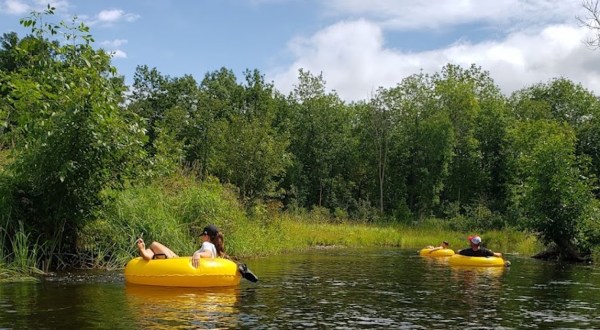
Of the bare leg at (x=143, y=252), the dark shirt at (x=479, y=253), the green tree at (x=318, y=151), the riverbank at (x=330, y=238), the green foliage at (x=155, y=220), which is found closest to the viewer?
the bare leg at (x=143, y=252)

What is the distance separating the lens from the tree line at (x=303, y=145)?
13359 mm

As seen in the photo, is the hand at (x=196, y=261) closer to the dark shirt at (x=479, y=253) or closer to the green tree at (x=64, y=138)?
the green tree at (x=64, y=138)

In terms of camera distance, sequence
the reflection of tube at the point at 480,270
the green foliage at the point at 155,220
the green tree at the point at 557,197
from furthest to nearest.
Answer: the green tree at the point at 557,197, the reflection of tube at the point at 480,270, the green foliage at the point at 155,220

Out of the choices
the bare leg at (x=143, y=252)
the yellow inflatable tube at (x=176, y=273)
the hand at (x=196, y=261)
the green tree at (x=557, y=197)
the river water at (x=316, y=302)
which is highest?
the green tree at (x=557, y=197)

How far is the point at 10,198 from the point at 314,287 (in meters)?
7.36

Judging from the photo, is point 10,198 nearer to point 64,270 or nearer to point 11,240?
point 11,240

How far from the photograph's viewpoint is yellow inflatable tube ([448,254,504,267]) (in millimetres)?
18891

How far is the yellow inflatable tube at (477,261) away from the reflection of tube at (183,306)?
31.9 feet

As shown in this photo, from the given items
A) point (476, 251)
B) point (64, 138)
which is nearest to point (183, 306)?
point (64, 138)

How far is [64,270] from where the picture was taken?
14031mm

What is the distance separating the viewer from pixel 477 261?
1900 cm

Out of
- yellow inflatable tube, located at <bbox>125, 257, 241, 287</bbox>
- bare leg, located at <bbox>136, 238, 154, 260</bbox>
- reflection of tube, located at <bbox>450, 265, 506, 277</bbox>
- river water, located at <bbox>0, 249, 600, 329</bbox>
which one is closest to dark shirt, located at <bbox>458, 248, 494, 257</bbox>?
reflection of tube, located at <bbox>450, 265, 506, 277</bbox>

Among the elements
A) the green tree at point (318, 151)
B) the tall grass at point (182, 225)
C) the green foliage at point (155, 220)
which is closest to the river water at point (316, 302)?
the green foliage at point (155, 220)

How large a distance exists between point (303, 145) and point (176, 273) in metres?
39.1
